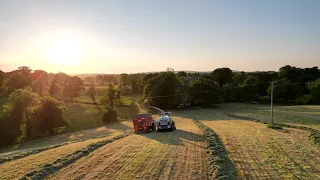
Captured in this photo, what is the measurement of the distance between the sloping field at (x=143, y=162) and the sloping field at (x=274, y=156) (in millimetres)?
2720

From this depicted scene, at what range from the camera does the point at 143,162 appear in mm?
18641

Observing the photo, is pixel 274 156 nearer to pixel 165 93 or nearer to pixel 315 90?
pixel 165 93

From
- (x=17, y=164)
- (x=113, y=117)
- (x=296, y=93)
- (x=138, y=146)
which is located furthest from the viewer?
(x=296, y=93)

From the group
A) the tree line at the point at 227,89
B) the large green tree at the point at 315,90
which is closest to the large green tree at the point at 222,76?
the tree line at the point at 227,89

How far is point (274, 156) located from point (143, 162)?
988 cm

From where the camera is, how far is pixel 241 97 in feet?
313

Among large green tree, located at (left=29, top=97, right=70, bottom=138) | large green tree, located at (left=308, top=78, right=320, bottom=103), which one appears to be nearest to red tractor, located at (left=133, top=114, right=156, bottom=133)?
large green tree, located at (left=29, top=97, right=70, bottom=138)

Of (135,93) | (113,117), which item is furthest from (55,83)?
(113,117)

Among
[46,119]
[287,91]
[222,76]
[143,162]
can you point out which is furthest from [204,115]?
[222,76]

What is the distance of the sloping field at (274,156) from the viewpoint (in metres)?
16.4

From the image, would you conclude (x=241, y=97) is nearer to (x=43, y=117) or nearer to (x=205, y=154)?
(x=43, y=117)

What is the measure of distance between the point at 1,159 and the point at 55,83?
9529 cm

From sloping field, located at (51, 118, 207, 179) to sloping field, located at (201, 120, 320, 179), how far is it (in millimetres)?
2720

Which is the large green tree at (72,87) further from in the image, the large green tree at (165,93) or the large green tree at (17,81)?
the large green tree at (165,93)
